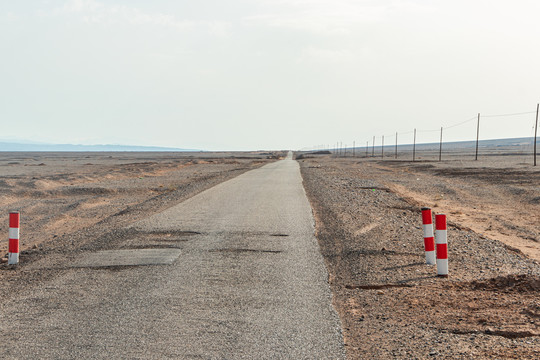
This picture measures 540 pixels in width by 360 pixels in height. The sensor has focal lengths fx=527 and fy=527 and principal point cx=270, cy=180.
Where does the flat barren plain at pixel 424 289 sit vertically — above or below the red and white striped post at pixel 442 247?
below

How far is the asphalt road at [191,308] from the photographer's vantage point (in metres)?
5.29

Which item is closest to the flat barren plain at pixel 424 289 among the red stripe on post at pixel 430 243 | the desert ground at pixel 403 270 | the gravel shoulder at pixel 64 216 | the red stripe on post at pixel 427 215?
the desert ground at pixel 403 270

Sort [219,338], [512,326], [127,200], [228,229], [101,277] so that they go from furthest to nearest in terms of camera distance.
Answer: [127,200] → [228,229] → [101,277] → [512,326] → [219,338]

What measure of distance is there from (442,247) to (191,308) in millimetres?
4279

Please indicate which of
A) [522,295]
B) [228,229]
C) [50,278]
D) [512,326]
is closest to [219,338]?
[512,326]

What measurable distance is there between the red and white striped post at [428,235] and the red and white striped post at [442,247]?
389mm

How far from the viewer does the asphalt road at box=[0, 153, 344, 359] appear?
208 inches

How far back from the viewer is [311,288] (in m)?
7.59

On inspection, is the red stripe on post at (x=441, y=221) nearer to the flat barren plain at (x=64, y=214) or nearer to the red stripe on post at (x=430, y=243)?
the red stripe on post at (x=430, y=243)

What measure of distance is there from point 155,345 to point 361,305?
9.48ft

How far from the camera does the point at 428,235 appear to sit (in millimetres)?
9258

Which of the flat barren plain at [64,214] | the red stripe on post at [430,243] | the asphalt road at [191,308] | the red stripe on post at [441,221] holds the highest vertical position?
the red stripe on post at [441,221]

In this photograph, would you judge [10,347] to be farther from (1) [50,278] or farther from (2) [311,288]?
(2) [311,288]

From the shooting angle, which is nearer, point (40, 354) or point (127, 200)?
point (40, 354)
